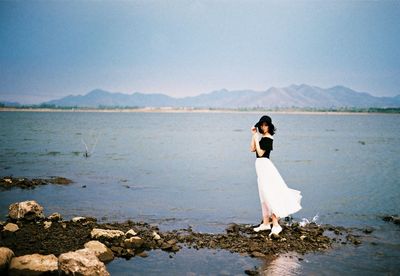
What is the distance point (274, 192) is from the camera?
10.3 meters

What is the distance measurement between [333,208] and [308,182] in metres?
6.05

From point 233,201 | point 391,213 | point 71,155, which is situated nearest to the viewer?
point 391,213

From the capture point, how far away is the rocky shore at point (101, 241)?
316 inches

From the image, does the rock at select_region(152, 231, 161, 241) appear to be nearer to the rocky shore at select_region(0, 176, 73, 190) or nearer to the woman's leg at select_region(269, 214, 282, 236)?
the woman's leg at select_region(269, 214, 282, 236)

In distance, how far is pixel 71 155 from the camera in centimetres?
3188

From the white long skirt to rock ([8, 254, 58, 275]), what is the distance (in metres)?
5.31

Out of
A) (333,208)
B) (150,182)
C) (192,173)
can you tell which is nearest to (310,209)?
(333,208)

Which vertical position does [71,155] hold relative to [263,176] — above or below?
below

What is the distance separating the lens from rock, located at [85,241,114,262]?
29.7 ft

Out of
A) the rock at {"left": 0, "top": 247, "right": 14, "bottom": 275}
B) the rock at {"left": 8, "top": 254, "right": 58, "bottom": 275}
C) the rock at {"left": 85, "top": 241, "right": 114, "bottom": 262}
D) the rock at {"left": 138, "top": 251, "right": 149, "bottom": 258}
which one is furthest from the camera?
the rock at {"left": 138, "top": 251, "right": 149, "bottom": 258}

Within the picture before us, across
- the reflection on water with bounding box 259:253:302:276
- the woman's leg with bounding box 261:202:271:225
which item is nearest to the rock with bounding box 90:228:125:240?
the reflection on water with bounding box 259:253:302:276

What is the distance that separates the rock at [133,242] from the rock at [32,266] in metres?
2.03

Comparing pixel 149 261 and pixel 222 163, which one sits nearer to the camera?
pixel 149 261

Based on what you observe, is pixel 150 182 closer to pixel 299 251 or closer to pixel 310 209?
pixel 310 209
